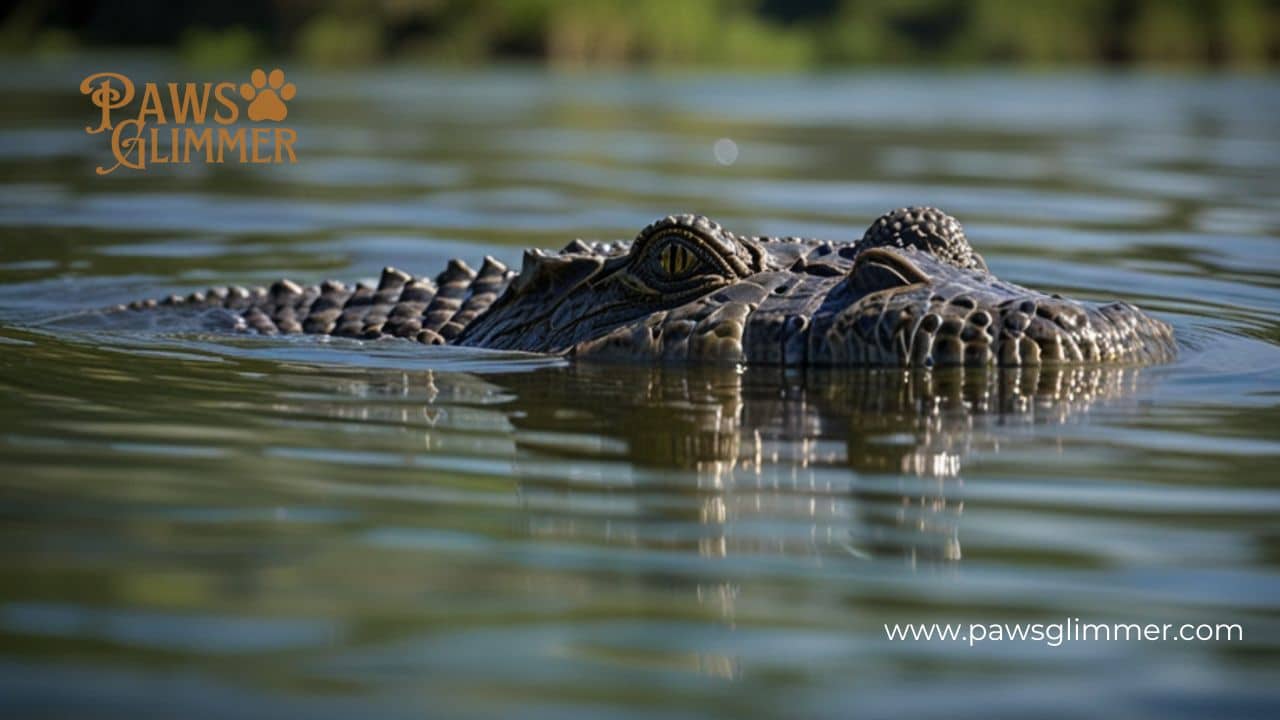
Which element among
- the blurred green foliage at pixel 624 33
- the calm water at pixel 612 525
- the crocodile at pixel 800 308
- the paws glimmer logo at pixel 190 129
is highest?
the blurred green foliage at pixel 624 33

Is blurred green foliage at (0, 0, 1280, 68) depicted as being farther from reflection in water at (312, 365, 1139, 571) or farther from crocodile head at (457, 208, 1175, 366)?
reflection in water at (312, 365, 1139, 571)

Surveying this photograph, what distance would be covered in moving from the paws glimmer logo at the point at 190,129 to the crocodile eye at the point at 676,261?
11129mm

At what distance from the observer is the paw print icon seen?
3025 centimetres

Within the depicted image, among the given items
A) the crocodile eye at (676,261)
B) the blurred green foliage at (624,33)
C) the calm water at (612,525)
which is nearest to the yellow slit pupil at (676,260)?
the crocodile eye at (676,261)

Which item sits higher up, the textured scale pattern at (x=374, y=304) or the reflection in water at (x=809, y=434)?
the textured scale pattern at (x=374, y=304)

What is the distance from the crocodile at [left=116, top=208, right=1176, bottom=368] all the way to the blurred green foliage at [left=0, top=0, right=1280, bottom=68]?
187ft

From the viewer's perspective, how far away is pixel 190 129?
26.1 metres

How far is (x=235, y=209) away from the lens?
15102mm

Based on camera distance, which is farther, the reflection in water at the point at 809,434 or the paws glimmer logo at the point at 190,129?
the paws glimmer logo at the point at 190,129

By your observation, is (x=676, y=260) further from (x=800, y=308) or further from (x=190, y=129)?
(x=190, y=129)

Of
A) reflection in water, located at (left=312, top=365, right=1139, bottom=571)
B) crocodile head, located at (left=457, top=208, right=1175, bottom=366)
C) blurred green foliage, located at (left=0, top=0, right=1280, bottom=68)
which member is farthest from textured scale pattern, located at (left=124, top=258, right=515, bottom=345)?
blurred green foliage, located at (left=0, top=0, right=1280, bottom=68)

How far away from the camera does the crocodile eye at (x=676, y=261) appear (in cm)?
636

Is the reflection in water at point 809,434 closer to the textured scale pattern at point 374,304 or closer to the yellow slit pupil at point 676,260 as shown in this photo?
the yellow slit pupil at point 676,260

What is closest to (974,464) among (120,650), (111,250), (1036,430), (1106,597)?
(1036,430)
